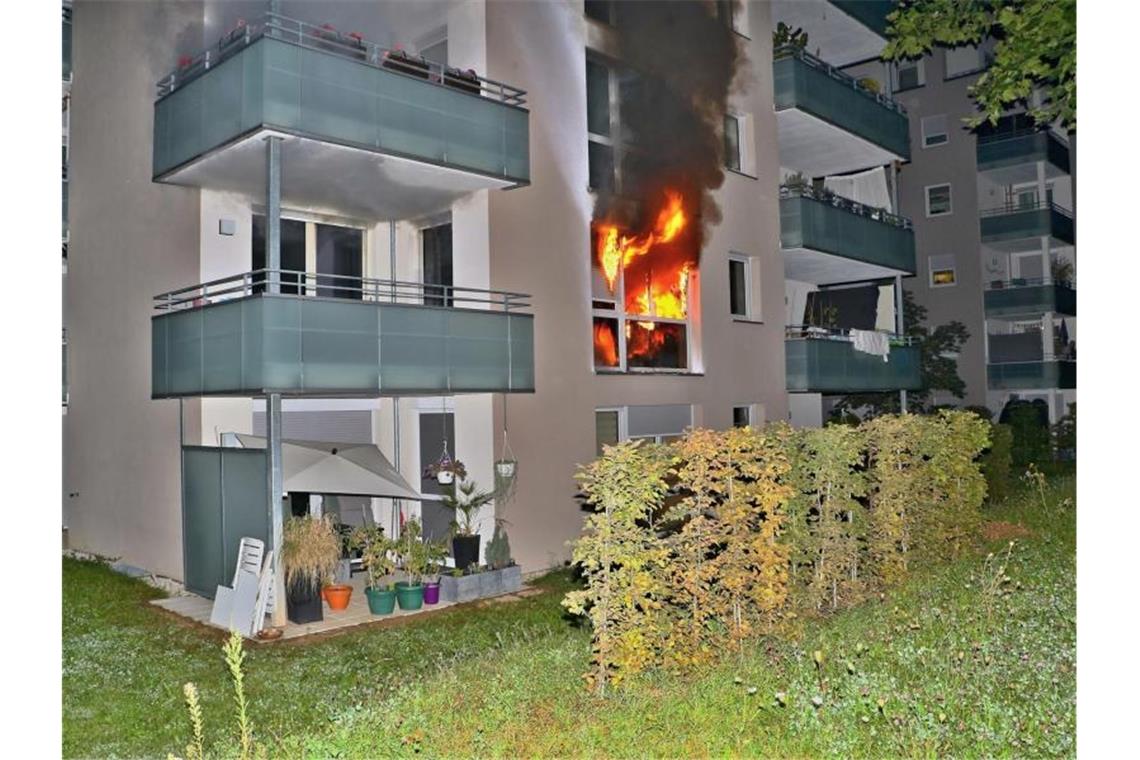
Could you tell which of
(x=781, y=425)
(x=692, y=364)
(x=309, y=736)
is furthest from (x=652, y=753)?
(x=692, y=364)

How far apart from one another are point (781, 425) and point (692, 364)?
837 centimetres

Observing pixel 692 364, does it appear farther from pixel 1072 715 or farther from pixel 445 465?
pixel 1072 715

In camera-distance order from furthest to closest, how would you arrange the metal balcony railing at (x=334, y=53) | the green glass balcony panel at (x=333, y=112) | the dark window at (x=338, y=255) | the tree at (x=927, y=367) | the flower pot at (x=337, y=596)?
the tree at (x=927, y=367)
the dark window at (x=338, y=255)
the flower pot at (x=337, y=596)
the metal balcony railing at (x=334, y=53)
the green glass balcony panel at (x=333, y=112)

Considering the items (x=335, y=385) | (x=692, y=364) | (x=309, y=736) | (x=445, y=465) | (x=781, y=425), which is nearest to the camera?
(x=309, y=736)

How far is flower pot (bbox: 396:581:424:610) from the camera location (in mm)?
12758

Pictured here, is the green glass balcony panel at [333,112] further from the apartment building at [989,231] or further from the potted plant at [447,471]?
the apartment building at [989,231]

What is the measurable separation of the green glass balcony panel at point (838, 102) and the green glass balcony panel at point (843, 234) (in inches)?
86.5

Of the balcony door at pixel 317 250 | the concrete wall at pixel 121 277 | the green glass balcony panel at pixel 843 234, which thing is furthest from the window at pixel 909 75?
the concrete wall at pixel 121 277

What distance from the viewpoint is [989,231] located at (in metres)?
34.7

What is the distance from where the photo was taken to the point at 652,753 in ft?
20.3

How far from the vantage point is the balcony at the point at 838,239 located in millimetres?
21359

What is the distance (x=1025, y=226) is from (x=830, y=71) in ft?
51.6

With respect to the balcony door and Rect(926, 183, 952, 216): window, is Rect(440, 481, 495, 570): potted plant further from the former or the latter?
Rect(926, 183, 952, 216): window

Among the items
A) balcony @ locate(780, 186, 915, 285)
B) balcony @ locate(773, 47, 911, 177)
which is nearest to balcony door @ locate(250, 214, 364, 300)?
balcony @ locate(780, 186, 915, 285)
